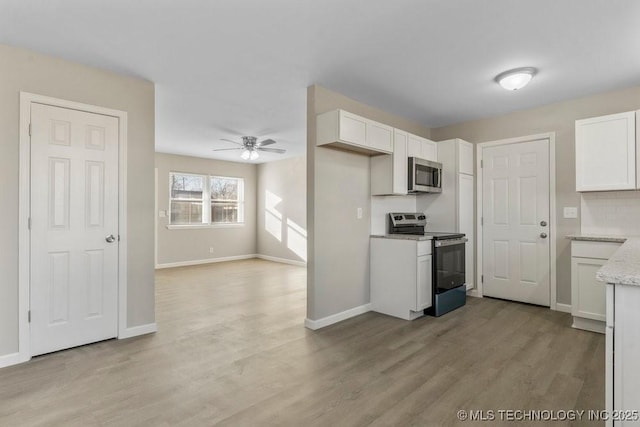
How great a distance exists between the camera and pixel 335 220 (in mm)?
3707

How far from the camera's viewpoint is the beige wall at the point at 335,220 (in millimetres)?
3504

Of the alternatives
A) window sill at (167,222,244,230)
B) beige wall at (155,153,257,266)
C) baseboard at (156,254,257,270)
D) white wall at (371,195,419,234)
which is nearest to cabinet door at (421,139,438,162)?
white wall at (371,195,419,234)

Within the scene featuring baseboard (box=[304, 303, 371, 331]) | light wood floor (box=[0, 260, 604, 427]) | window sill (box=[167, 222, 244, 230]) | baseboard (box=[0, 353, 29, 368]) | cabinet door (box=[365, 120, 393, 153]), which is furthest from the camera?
window sill (box=[167, 222, 244, 230])

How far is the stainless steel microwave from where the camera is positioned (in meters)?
4.09

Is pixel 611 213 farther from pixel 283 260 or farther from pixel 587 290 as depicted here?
pixel 283 260

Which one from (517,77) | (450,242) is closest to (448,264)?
(450,242)

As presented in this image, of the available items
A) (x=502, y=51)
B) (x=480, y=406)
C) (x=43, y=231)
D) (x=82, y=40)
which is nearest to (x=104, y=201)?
(x=43, y=231)

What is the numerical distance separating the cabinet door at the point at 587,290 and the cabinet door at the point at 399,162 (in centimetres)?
184

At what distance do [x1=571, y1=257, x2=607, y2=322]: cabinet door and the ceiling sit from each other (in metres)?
1.81

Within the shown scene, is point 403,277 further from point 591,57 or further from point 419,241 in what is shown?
point 591,57

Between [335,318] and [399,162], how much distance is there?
1893mm

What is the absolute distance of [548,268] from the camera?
411cm

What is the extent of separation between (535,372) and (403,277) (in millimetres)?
1493

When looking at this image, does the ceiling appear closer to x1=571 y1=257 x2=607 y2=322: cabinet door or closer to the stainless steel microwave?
the stainless steel microwave
